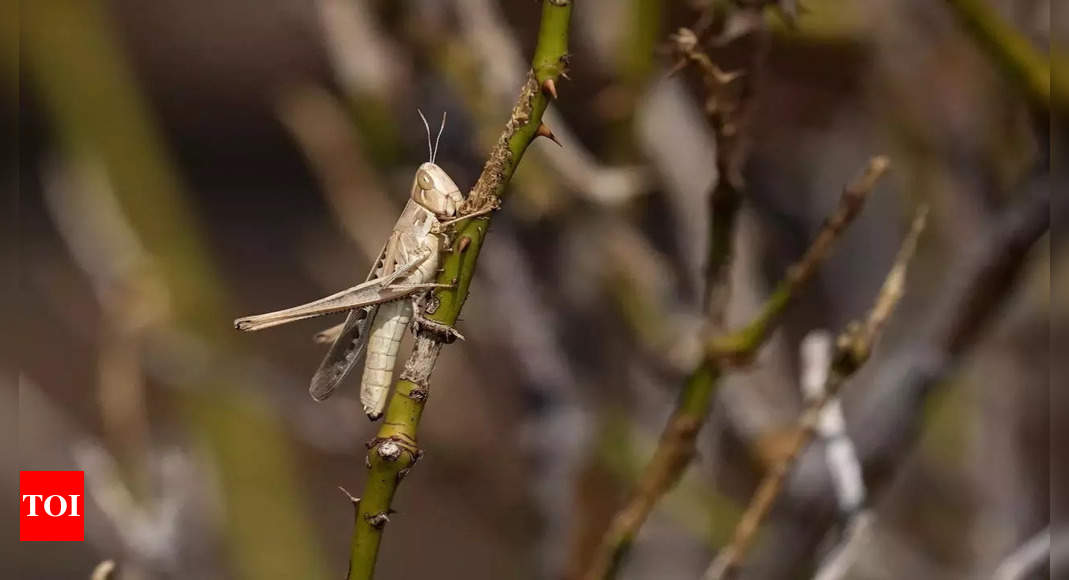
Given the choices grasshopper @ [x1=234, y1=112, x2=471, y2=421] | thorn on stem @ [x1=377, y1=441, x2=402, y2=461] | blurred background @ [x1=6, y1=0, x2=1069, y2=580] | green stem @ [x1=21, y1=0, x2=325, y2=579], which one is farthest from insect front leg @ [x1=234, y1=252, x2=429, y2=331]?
green stem @ [x1=21, y1=0, x2=325, y2=579]

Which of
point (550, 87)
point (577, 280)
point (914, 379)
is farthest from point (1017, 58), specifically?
point (577, 280)

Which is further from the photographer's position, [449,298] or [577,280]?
[577,280]

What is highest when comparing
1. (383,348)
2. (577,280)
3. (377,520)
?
(577,280)

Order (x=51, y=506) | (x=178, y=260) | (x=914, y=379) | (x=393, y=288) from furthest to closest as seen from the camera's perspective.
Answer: (x=178, y=260) < (x=51, y=506) < (x=914, y=379) < (x=393, y=288)

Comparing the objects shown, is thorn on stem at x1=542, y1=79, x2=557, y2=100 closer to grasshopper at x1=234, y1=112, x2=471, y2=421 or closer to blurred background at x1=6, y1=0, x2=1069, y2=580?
grasshopper at x1=234, y1=112, x2=471, y2=421

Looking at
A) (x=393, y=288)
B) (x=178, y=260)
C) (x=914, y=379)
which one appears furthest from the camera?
(x=178, y=260)

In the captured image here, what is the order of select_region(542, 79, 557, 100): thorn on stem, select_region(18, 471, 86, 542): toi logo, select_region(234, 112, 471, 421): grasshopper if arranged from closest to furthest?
select_region(542, 79, 557, 100): thorn on stem
select_region(234, 112, 471, 421): grasshopper
select_region(18, 471, 86, 542): toi logo

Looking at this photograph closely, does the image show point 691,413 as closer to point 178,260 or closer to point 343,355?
point 343,355
